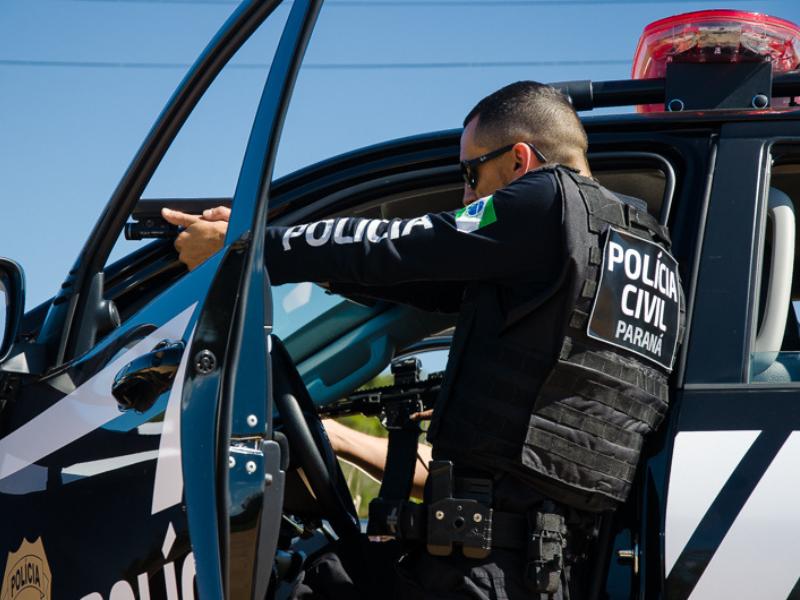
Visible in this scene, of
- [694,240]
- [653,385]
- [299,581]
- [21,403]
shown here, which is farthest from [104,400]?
[694,240]

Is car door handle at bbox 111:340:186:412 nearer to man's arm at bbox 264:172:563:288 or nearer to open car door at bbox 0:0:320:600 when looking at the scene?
open car door at bbox 0:0:320:600

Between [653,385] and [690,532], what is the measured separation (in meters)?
0.27

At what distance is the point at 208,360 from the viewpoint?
1.53 m

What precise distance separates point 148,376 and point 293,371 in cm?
60

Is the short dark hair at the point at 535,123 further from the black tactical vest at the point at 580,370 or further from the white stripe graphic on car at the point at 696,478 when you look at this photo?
the white stripe graphic on car at the point at 696,478

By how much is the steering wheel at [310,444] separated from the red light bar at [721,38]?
1090 mm

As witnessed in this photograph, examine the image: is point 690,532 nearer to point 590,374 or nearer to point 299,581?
point 590,374

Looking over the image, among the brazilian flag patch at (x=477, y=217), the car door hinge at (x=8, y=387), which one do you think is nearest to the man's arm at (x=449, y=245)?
the brazilian flag patch at (x=477, y=217)

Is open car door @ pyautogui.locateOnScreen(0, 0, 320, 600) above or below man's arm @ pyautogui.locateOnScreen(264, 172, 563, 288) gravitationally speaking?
below

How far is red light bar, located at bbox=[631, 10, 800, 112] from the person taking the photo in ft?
7.41

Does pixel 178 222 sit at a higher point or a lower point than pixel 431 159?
lower

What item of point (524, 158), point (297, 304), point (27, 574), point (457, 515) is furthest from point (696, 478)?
point (297, 304)

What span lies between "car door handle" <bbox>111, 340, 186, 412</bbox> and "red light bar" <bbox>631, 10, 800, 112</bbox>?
1351 millimetres

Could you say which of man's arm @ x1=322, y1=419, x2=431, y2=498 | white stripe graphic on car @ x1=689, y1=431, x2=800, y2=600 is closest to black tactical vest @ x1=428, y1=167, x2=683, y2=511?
white stripe graphic on car @ x1=689, y1=431, x2=800, y2=600
